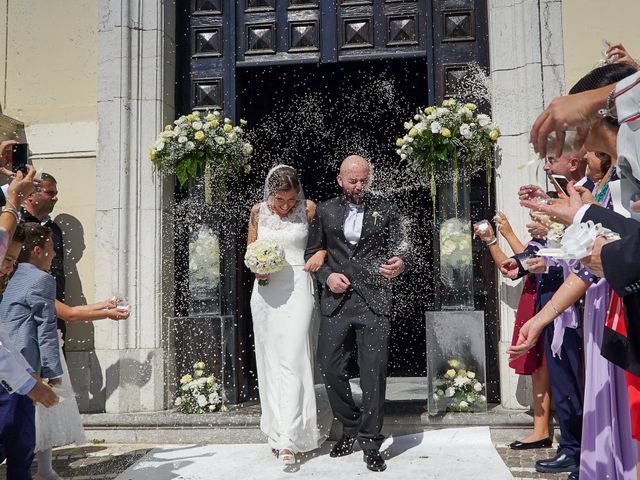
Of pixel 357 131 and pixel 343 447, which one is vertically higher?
pixel 357 131

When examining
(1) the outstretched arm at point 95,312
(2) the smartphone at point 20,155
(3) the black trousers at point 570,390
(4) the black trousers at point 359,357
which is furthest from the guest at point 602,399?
(2) the smartphone at point 20,155

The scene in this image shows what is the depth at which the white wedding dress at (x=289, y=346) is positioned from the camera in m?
5.87

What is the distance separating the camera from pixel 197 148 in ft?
23.4

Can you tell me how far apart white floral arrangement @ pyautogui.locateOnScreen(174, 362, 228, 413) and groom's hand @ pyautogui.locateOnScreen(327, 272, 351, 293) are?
195cm

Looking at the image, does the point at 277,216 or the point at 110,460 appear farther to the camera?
the point at 277,216

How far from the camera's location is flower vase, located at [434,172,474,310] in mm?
6793

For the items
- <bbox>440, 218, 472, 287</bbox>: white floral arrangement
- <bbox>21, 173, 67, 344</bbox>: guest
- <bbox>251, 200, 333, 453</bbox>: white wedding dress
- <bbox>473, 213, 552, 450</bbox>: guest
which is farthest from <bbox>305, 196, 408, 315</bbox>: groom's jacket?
<bbox>21, 173, 67, 344</bbox>: guest

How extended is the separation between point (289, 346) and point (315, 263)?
0.74m

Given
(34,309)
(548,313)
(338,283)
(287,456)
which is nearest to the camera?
(548,313)

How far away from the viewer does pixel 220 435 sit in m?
6.62

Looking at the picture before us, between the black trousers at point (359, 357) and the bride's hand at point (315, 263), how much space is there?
38 centimetres

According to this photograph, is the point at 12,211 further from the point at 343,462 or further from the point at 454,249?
the point at 454,249

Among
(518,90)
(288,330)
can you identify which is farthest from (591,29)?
(288,330)

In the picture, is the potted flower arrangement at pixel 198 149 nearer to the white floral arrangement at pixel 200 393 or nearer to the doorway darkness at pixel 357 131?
the doorway darkness at pixel 357 131
